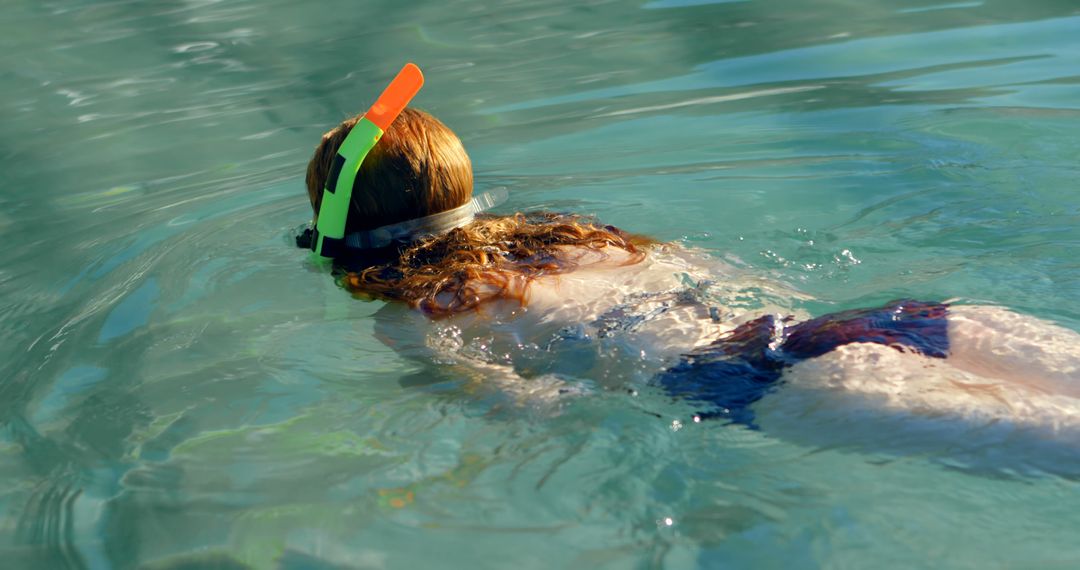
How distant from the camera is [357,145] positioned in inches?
119

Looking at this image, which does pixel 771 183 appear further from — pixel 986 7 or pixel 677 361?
pixel 986 7

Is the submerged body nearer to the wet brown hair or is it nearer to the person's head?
the wet brown hair

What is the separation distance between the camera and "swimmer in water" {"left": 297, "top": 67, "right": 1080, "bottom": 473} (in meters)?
2.57

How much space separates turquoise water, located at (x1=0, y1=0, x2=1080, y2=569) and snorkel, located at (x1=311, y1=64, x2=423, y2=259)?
456 mm

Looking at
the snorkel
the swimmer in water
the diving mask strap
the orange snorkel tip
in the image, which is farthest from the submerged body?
the orange snorkel tip

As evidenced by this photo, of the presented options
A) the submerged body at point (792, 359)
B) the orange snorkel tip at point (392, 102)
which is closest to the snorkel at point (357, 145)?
the orange snorkel tip at point (392, 102)

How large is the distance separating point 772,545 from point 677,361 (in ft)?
2.22

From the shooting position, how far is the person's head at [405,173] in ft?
10.1

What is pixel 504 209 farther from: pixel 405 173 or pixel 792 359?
pixel 792 359

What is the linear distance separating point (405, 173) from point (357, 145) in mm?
160

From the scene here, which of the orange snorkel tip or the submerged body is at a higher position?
the orange snorkel tip

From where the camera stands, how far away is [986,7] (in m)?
6.36

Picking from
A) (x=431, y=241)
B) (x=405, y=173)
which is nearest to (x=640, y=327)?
(x=431, y=241)

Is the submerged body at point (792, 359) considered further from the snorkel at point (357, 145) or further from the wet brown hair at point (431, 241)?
the snorkel at point (357, 145)
